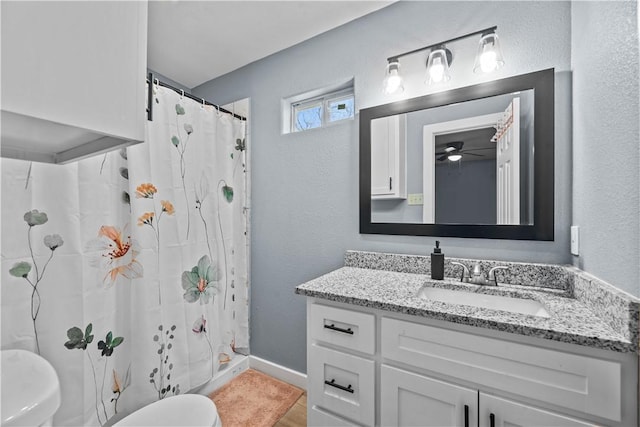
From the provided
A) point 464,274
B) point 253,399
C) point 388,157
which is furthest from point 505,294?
point 253,399

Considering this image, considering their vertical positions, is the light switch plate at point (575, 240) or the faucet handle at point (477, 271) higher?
the light switch plate at point (575, 240)

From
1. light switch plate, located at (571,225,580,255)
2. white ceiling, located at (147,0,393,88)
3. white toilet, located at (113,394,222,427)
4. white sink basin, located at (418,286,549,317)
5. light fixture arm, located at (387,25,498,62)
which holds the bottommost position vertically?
white toilet, located at (113,394,222,427)

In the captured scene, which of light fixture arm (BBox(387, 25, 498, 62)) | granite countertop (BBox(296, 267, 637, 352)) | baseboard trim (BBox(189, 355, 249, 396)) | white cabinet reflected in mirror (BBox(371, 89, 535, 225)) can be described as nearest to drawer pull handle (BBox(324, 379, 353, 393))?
granite countertop (BBox(296, 267, 637, 352))

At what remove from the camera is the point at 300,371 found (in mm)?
1930

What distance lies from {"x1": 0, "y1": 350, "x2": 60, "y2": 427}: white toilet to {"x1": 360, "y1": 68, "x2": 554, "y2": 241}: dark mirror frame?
1.44 meters

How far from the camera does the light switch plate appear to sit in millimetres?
1156

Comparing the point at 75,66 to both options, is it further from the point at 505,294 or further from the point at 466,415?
the point at 505,294

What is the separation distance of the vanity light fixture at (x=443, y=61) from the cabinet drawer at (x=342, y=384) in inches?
54.3

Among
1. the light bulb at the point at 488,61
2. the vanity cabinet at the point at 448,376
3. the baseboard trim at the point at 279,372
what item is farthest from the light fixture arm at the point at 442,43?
the baseboard trim at the point at 279,372

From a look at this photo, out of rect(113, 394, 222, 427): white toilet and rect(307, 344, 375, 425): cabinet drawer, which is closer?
rect(307, 344, 375, 425): cabinet drawer

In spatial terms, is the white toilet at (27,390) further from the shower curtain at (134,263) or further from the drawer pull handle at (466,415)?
the drawer pull handle at (466,415)

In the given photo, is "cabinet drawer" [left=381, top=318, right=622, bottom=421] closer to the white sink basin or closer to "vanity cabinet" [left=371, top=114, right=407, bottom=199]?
the white sink basin

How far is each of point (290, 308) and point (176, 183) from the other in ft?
3.63

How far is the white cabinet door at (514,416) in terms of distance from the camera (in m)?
0.81
